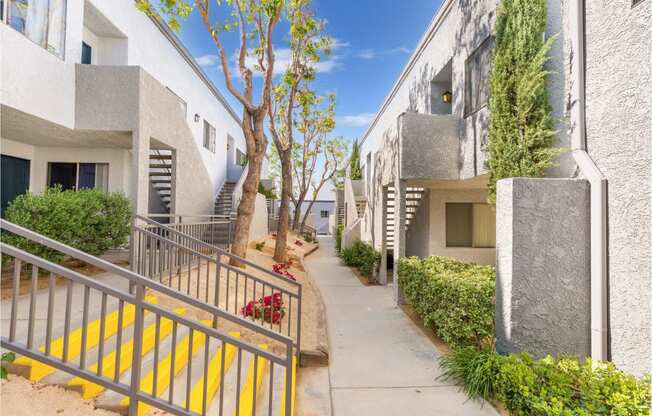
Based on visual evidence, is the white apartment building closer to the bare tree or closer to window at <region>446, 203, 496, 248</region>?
the bare tree

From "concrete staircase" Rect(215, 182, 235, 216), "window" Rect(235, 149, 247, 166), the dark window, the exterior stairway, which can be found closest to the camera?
the dark window

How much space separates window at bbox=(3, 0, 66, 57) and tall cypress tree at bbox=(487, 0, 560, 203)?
833cm

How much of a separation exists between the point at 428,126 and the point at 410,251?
17.5 ft

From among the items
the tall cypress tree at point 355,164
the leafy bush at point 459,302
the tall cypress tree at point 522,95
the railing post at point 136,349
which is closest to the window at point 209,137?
the tall cypress tree at point 355,164

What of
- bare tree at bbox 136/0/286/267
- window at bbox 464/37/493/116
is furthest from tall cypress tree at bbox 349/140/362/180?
window at bbox 464/37/493/116

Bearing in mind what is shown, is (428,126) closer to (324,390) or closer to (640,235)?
(640,235)

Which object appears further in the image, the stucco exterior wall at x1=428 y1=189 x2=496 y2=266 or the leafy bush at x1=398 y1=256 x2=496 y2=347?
the stucco exterior wall at x1=428 y1=189 x2=496 y2=266

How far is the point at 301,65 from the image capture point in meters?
11.0

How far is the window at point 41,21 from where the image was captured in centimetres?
569

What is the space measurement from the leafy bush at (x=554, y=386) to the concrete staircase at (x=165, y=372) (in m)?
2.38

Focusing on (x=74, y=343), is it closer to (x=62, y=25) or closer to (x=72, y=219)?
(x=72, y=219)

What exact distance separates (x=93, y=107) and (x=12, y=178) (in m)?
3.41

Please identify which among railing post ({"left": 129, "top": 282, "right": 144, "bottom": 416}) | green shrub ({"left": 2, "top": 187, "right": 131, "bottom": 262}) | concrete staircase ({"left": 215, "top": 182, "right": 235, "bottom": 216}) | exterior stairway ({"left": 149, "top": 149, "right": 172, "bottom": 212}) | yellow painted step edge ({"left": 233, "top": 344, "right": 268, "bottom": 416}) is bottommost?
yellow painted step edge ({"left": 233, "top": 344, "right": 268, "bottom": 416})

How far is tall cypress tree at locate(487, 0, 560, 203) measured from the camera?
4.88 meters
